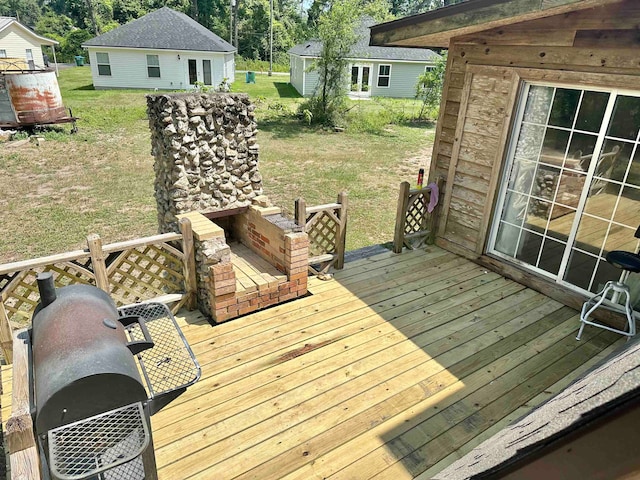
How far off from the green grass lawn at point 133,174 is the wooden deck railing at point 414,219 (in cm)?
143

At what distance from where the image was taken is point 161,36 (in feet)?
77.9

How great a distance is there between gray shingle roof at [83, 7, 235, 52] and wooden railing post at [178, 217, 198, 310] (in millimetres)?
22739

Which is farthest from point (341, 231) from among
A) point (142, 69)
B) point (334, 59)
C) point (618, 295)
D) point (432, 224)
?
point (142, 69)

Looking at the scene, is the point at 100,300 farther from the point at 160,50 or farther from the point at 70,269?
the point at 160,50

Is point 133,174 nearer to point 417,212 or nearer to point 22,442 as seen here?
point 417,212

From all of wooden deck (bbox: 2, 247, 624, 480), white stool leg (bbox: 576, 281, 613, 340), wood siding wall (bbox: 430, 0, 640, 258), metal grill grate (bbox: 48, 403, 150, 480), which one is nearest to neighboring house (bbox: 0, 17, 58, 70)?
wood siding wall (bbox: 430, 0, 640, 258)

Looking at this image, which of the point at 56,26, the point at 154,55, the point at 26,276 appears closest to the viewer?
the point at 26,276

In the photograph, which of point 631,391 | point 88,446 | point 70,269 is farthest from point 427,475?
point 70,269

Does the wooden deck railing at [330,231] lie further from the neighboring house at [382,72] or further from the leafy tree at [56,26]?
the leafy tree at [56,26]

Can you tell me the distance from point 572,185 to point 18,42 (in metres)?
35.4

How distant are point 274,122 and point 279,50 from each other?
2575cm

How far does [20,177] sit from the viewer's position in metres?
10.5

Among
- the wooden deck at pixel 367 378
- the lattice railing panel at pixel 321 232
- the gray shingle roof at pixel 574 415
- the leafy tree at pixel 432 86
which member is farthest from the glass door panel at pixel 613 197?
the leafy tree at pixel 432 86

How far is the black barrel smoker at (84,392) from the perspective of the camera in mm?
1795
